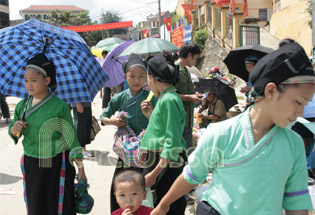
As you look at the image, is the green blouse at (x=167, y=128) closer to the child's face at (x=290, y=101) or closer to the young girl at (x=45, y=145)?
the young girl at (x=45, y=145)

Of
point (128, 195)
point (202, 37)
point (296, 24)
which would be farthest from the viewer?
point (202, 37)

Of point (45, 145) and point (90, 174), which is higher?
point (45, 145)

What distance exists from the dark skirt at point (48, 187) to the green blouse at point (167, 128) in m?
0.72

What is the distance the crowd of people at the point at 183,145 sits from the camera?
161cm

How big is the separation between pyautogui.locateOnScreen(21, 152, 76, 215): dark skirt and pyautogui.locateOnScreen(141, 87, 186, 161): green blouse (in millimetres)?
724

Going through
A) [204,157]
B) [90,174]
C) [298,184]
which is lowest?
[90,174]

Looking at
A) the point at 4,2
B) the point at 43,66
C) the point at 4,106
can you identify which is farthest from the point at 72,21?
the point at 43,66

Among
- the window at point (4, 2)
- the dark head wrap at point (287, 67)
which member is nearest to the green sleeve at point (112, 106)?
the dark head wrap at point (287, 67)

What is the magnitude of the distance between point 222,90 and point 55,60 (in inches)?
103

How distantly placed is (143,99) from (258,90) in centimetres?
175

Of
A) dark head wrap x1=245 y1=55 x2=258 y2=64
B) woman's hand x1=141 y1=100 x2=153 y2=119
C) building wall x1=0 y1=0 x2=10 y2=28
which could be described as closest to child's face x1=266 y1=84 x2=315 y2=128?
woman's hand x1=141 y1=100 x2=153 y2=119

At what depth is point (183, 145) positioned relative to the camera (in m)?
2.91

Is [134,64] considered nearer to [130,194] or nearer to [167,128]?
[167,128]

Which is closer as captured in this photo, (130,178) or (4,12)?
(130,178)
